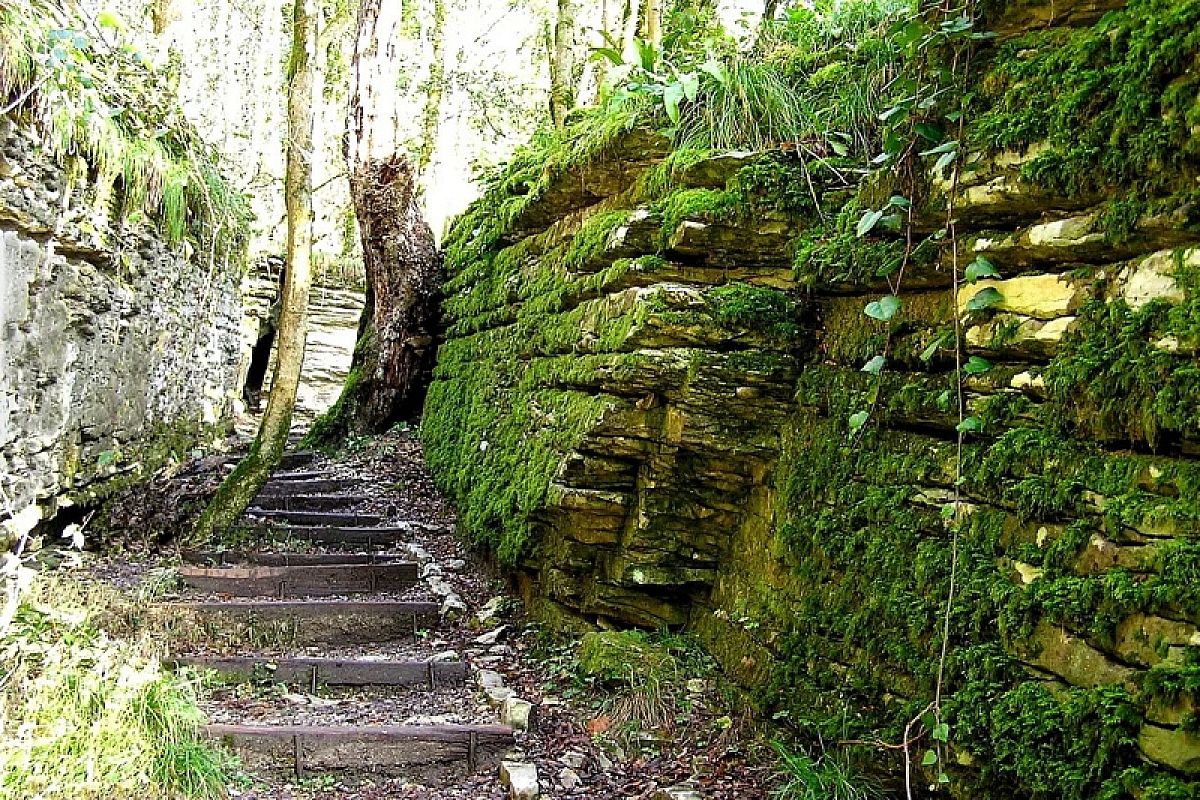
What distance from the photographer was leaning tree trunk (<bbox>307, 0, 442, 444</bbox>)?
1029 centimetres

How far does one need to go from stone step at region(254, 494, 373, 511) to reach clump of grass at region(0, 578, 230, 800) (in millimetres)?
4130

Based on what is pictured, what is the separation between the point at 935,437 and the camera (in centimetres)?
329

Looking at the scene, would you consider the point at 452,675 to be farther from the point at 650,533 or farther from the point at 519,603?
the point at 650,533

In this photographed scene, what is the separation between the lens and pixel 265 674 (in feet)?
17.1

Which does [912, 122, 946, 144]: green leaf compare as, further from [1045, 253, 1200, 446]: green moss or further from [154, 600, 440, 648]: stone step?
[154, 600, 440, 648]: stone step

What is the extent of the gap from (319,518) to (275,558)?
1.01m

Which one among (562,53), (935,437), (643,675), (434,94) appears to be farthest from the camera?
(434,94)

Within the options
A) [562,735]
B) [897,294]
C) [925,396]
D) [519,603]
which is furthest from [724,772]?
[519,603]

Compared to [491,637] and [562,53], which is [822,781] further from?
[562,53]

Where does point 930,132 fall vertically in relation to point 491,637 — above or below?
above

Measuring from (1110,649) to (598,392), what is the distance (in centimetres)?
302

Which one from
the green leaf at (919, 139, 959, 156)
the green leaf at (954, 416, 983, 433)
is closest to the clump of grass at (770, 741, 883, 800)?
the green leaf at (954, 416, 983, 433)

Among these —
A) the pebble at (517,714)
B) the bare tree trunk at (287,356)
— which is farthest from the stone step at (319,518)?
the pebble at (517,714)

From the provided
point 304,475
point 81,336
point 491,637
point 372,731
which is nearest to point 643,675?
point 372,731
